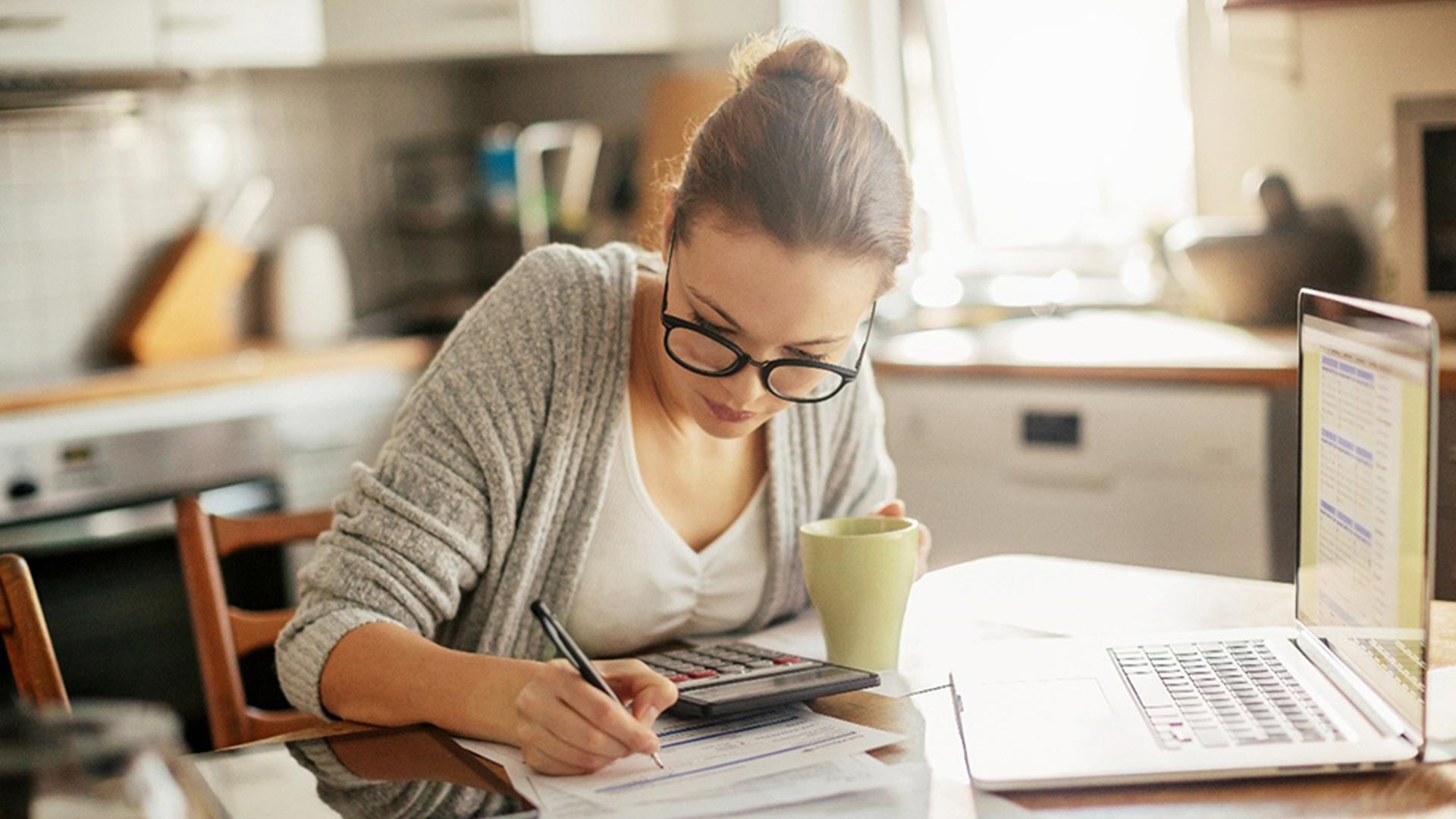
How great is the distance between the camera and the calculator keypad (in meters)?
1.17

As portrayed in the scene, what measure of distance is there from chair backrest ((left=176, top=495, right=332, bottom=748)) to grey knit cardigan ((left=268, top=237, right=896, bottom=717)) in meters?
0.21

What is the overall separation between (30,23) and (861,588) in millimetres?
2397

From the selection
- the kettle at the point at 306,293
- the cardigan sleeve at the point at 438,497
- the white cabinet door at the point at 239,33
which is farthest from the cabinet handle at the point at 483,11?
the cardigan sleeve at the point at 438,497

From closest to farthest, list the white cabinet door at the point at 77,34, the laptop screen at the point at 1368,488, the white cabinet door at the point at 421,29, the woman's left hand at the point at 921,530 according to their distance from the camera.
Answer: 1. the laptop screen at the point at 1368,488
2. the woman's left hand at the point at 921,530
3. the white cabinet door at the point at 77,34
4. the white cabinet door at the point at 421,29

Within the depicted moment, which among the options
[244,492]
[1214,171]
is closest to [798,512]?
[244,492]

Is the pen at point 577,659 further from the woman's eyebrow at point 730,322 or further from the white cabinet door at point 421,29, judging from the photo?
the white cabinet door at point 421,29

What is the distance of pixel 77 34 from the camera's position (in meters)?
3.02

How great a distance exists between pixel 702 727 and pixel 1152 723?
0.31 m

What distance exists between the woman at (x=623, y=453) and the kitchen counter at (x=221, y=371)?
5.62 ft

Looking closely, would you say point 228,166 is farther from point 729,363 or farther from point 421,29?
point 729,363

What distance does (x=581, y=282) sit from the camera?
1.49 m

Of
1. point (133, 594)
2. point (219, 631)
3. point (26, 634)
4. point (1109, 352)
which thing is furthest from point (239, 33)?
point (26, 634)

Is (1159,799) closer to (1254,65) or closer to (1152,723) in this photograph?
(1152,723)

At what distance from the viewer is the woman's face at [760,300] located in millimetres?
1223
